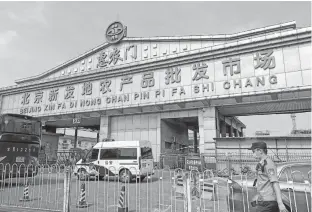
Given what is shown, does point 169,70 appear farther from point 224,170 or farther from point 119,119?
point 224,170

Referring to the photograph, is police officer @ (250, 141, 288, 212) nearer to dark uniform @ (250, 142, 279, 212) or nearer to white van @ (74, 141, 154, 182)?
dark uniform @ (250, 142, 279, 212)

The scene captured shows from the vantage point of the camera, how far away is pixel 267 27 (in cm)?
2170

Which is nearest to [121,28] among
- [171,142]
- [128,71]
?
[128,71]

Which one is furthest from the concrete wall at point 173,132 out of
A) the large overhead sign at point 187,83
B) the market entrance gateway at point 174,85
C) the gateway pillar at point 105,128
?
the gateway pillar at point 105,128

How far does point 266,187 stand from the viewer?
4.06 m

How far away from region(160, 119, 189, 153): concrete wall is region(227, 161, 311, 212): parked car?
18.4 meters

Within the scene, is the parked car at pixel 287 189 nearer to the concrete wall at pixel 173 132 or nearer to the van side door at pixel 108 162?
the van side door at pixel 108 162

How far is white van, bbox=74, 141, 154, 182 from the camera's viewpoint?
46.7 ft

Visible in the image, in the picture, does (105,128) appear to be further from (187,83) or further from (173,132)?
(187,83)

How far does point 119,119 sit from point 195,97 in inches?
378

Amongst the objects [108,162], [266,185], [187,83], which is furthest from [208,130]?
[266,185]

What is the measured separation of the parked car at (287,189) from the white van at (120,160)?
28.8ft

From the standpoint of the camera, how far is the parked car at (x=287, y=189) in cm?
508

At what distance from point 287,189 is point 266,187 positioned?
159cm
